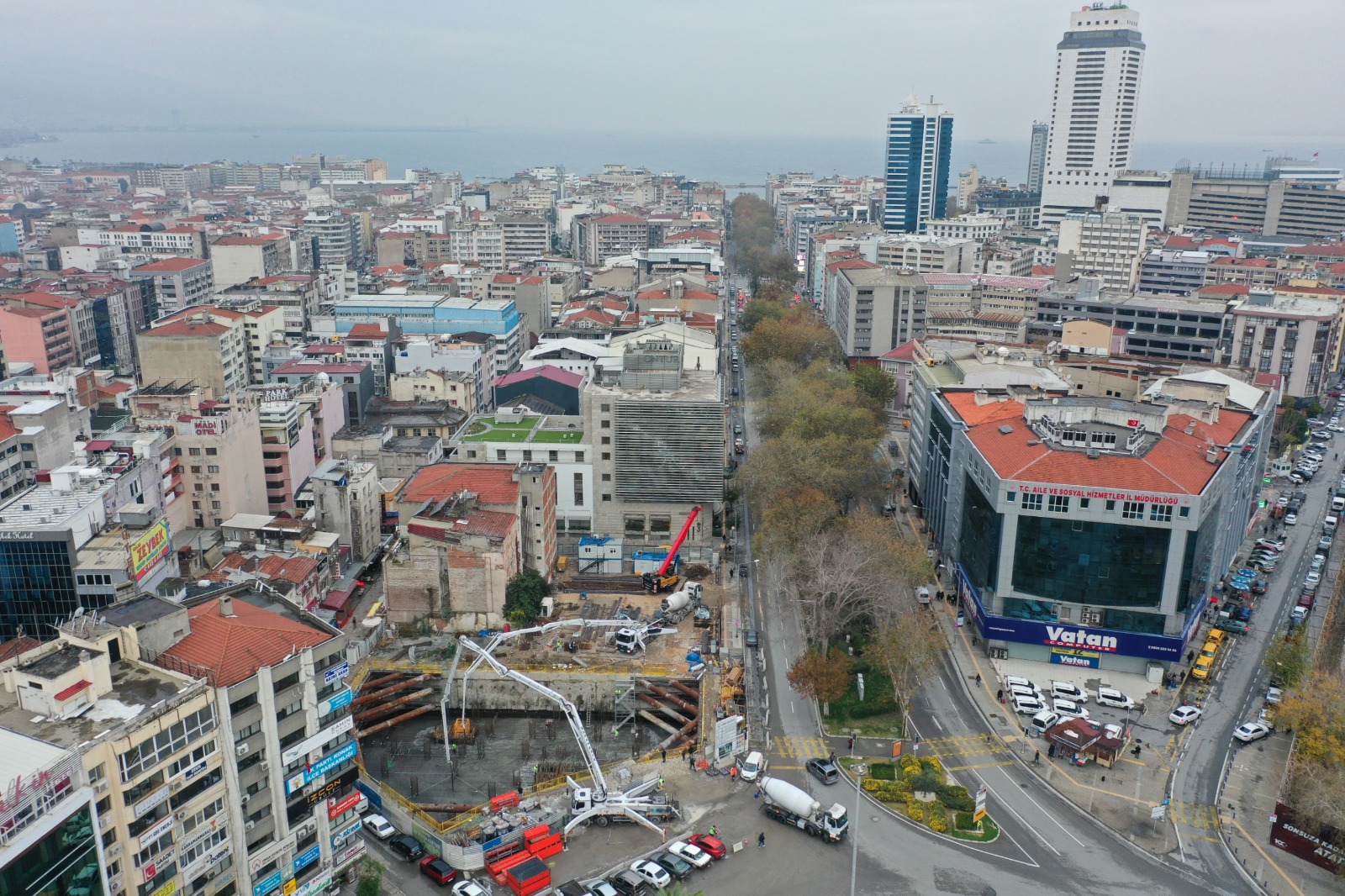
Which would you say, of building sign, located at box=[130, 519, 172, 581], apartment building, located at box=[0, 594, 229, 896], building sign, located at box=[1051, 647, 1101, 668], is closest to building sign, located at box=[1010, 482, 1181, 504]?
building sign, located at box=[1051, 647, 1101, 668]

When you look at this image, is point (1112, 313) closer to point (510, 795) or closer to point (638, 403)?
point (638, 403)

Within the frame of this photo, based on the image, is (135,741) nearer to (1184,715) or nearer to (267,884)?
(267,884)

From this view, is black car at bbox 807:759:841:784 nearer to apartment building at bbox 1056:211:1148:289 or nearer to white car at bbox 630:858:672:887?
white car at bbox 630:858:672:887

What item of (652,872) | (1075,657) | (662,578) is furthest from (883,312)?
(652,872)

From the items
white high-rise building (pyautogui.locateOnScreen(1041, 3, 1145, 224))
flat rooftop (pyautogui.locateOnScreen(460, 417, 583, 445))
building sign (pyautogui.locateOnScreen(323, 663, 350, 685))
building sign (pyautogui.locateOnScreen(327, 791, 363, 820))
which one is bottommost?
building sign (pyautogui.locateOnScreen(327, 791, 363, 820))

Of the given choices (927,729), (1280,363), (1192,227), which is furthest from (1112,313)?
(1192,227)

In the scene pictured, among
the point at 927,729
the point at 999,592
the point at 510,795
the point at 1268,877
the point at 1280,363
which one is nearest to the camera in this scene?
the point at 1268,877
